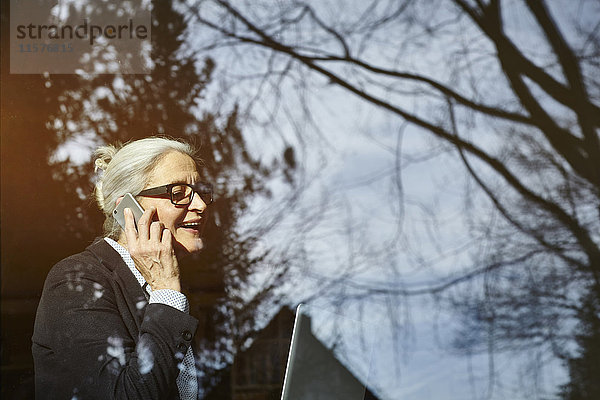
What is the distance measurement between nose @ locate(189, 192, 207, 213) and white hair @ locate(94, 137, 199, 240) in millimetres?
189

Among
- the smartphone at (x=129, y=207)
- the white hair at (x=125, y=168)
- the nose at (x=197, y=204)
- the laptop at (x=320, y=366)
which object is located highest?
the white hair at (x=125, y=168)

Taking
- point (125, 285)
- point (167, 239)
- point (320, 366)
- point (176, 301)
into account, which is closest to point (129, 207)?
point (167, 239)

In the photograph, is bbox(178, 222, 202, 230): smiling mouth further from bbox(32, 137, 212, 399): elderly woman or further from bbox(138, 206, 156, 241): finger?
bbox(138, 206, 156, 241): finger

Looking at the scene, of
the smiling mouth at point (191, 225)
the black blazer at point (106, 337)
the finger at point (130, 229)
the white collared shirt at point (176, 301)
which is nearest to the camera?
the black blazer at point (106, 337)

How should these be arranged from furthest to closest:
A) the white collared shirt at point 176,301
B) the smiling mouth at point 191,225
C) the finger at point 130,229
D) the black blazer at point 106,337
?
the smiling mouth at point 191,225 → the finger at point 130,229 → the white collared shirt at point 176,301 → the black blazer at point 106,337

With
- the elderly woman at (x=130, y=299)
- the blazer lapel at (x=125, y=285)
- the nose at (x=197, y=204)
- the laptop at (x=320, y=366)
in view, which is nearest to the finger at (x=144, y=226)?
the elderly woman at (x=130, y=299)

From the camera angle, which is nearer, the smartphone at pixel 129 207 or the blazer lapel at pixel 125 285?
the blazer lapel at pixel 125 285

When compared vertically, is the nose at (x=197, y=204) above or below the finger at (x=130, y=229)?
above

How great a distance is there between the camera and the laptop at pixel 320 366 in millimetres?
2682

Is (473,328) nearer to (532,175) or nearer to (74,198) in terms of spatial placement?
(532,175)

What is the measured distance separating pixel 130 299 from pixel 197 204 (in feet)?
1.82

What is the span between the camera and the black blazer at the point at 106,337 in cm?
267

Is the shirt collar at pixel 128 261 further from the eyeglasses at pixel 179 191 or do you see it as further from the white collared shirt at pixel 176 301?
the eyeglasses at pixel 179 191

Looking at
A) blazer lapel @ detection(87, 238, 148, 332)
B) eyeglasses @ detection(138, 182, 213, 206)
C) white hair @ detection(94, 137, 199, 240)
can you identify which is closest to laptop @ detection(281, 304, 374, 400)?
blazer lapel @ detection(87, 238, 148, 332)
